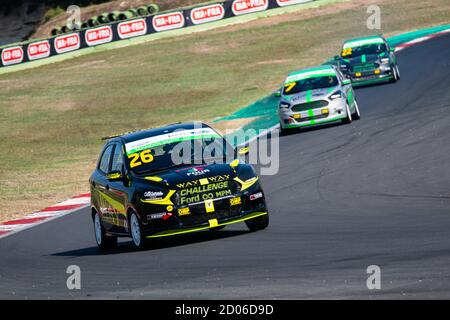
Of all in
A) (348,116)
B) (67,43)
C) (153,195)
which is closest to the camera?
(153,195)

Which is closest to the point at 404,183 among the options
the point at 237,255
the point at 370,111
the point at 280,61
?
the point at 237,255

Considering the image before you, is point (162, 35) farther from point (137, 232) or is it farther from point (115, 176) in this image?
point (137, 232)

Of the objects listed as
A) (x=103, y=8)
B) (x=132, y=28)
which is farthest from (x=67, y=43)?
(x=103, y=8)

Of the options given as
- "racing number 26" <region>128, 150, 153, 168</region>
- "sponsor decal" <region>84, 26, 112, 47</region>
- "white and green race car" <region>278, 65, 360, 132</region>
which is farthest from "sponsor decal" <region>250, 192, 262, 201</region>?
"sponsor decal" <region>84, 26, 112, 47</region>

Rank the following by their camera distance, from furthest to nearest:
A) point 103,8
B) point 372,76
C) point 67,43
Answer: point 103,8
point 67,43
point 372,76

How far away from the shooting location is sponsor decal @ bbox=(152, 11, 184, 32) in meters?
48.3

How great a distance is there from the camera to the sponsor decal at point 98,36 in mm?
47844

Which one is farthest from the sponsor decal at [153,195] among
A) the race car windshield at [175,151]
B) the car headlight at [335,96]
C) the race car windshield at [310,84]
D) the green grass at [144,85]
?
the race car windshield at [310,84]

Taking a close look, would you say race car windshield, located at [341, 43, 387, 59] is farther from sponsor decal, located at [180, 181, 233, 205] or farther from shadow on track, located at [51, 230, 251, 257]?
sponsor decal, located at [180, 181, 233, 205]

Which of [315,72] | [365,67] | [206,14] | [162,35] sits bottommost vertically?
[315,72]

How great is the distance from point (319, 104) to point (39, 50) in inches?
1021

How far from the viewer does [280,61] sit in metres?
41.2

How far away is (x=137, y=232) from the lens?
13.1 m
